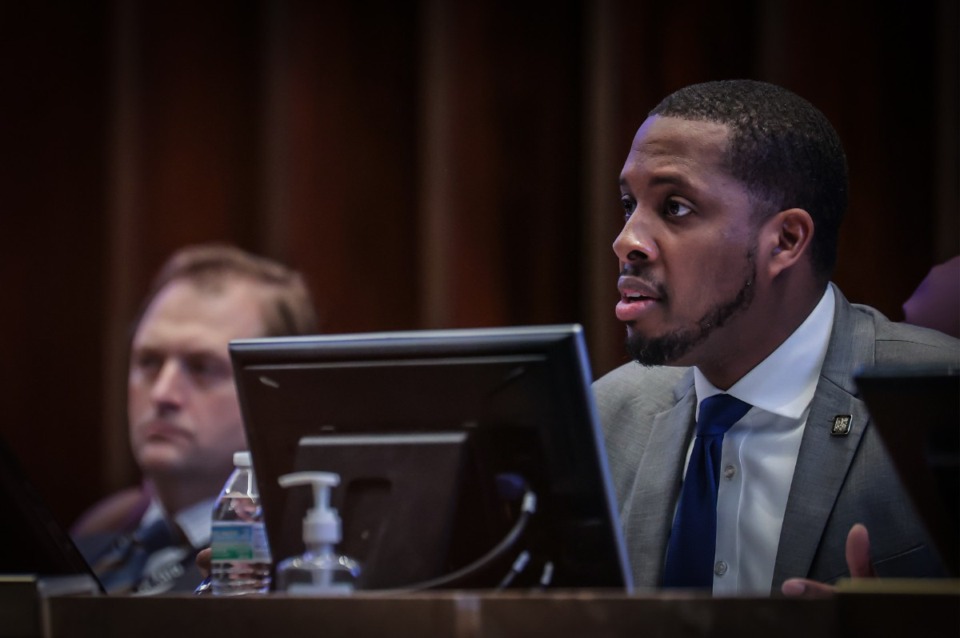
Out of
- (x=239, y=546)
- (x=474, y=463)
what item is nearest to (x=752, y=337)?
(x=474, y=463)

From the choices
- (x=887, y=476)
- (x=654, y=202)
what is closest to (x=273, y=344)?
(x=654, y=202)

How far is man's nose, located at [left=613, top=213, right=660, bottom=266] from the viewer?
1660mm

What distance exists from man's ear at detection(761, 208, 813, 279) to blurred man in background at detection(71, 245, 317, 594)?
4.23 ft

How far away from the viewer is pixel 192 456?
8.30 feet

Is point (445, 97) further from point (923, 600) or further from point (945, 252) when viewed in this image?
point (923, 600)

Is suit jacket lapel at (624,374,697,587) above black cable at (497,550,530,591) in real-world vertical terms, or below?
below

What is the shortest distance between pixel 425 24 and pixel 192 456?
1350mm

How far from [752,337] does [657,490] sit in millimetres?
274

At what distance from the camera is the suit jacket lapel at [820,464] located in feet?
5.19

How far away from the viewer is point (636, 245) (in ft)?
5.44

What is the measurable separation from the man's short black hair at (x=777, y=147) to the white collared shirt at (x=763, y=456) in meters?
0.15

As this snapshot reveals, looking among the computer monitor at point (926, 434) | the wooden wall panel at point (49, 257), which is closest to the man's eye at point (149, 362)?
the wooden wall panel at point (49, 257)

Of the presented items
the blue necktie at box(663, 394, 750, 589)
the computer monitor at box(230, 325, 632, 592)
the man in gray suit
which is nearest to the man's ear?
the man in gray suit

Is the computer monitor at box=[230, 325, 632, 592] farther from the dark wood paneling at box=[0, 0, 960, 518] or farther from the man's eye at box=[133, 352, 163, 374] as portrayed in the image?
the dark wood paneling at box=[0, 0, 960, 518]
